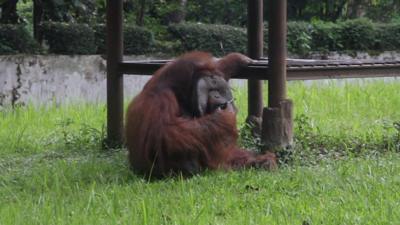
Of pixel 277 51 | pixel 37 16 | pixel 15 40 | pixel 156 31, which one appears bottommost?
pixel 277 51

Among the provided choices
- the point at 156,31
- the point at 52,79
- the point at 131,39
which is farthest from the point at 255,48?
the point at 156,31

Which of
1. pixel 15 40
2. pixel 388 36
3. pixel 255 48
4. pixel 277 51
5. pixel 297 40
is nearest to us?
pixel 277 51

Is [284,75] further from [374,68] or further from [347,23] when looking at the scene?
[347,23]

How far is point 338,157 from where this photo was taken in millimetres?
5234

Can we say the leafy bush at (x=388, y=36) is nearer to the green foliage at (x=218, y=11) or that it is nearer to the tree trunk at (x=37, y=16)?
the green foliage at (x=218, y=11)

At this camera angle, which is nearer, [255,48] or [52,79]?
[255,48]

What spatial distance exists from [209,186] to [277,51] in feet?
3.73

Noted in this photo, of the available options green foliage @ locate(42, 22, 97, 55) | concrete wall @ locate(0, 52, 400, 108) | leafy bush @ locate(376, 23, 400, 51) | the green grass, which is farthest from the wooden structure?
leafy bush @ locate(376, 23, 400, 51)

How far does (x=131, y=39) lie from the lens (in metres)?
10.4

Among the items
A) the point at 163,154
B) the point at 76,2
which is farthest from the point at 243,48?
the point at 163,154

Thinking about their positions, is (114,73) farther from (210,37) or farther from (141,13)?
(141,13)

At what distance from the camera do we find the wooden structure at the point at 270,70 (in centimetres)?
491

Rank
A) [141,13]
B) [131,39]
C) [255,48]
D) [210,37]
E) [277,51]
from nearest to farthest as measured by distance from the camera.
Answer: [277,51] < [255,48] < [131,39] < [210,37] < [141,13]

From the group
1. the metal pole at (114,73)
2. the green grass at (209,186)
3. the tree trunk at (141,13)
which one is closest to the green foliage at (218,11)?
the tree trunk at (141,13)
